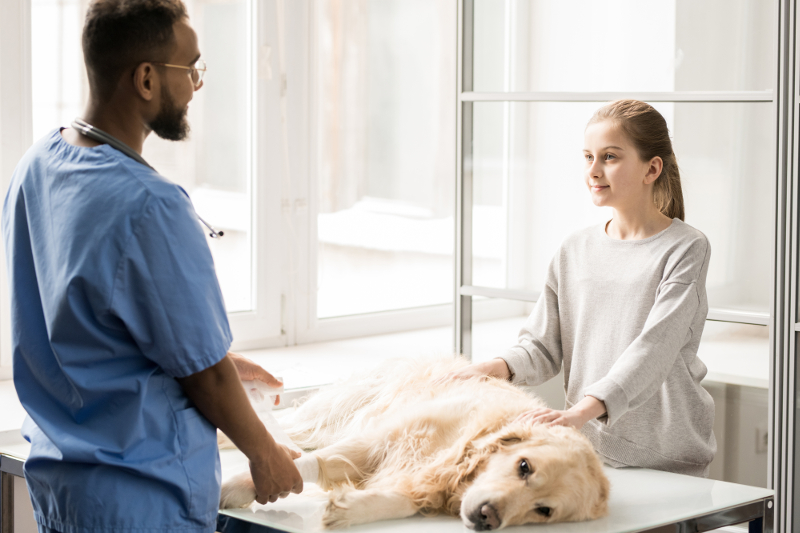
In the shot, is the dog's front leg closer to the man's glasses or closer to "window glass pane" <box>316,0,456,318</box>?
the man's glasses

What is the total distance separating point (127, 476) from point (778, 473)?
1.72 metres

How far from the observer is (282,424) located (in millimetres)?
2031

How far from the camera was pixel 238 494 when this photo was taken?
1.46 m

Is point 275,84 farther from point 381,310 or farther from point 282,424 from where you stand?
point 282,424

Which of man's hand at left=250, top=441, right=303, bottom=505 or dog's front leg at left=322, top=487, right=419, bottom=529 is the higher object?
man's hand at left=250, top=441, right=303, bottom=505

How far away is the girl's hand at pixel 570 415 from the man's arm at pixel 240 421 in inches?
17.5

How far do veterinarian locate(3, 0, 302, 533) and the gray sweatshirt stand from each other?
80 cm

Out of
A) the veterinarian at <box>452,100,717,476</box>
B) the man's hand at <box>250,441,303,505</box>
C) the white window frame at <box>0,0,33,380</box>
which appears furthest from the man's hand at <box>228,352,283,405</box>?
the white window frame at <box>0,0,33,380</box>

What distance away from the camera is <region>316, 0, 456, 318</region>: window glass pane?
3.70 m

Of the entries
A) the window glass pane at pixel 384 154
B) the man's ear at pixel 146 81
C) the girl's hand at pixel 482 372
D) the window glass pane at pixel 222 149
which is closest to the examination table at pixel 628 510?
the girl's hand at pixel 482 372

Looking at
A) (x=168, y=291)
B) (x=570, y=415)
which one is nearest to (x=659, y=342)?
(x=570, y=415)

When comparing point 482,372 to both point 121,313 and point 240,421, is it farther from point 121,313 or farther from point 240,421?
point 121,313

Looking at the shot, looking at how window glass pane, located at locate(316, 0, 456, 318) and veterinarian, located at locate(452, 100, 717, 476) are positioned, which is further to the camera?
window glass pane, located at locate(316, 0, 456, 318)

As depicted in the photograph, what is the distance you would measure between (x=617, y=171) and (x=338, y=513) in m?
0.98
